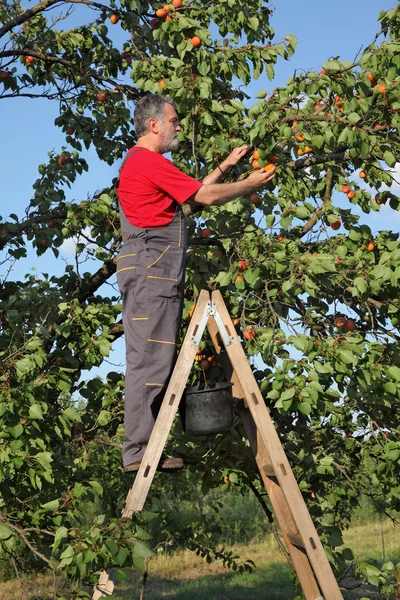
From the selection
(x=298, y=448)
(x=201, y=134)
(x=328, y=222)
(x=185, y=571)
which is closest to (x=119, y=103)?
(x=201, y=134)

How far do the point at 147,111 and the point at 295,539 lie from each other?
7.58 feet

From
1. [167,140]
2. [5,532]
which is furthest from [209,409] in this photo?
[167,140]

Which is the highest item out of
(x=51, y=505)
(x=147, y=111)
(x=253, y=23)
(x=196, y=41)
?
(x=253, y=23)

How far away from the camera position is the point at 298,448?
5305 mm

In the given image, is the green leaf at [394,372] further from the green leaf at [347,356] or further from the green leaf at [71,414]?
the green leaf at [71,414]

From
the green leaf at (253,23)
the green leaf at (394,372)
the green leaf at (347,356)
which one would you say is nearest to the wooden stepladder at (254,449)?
the green leaf at (347,356)

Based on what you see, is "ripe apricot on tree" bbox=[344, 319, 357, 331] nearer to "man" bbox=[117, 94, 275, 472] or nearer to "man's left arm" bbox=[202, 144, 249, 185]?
"man's left arm" bbox=[202, 144, 249, 185]

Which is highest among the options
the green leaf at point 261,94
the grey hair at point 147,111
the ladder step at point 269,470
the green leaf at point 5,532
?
the green leaf at point 261,94

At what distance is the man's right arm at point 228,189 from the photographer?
3555 mm

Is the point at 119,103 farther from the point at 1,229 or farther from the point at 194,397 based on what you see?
the point at 194,397

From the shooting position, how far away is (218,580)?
12.2 m

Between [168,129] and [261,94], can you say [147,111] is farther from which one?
[261,94]

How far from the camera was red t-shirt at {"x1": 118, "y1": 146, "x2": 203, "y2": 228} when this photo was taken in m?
3.66

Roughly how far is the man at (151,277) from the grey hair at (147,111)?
0.25 metres
